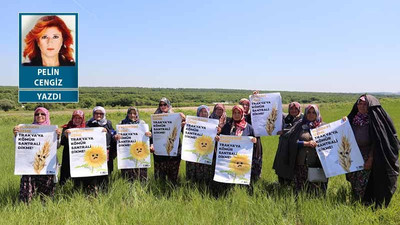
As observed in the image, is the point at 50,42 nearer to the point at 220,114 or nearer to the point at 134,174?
the point at 134,174

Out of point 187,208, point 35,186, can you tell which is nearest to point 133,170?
point 187,208

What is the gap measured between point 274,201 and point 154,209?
1.83 metres

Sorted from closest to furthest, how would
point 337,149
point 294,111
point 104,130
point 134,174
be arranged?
1. point 337,149
2. point 104,130
3. point 294,111
4. point 134,174

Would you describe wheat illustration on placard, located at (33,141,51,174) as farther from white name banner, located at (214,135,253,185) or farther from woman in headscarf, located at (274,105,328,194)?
woman in headscarf, located at (274,105,328,194)

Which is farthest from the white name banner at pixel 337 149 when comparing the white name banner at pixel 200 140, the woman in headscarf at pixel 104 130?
the woman in headscarf at pixel 104 130

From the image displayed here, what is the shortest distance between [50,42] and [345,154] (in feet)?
17.4

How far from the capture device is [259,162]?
18.7 ft

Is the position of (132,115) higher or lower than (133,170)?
higher

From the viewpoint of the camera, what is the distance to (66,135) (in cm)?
504

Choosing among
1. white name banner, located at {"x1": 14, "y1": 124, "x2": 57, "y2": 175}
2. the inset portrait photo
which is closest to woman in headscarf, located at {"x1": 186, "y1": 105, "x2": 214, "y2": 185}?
white name banner, located at {"x1": 14, "y1": 124, "x2": 57, "y2": 175}

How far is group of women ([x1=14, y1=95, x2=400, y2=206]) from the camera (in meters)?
4.52

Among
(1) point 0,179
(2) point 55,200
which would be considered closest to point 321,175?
(2) point 55,200

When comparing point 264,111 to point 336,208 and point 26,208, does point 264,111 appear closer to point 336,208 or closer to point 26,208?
point 336,208

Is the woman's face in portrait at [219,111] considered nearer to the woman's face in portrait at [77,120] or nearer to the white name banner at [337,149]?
the white name banner at [337,149]
